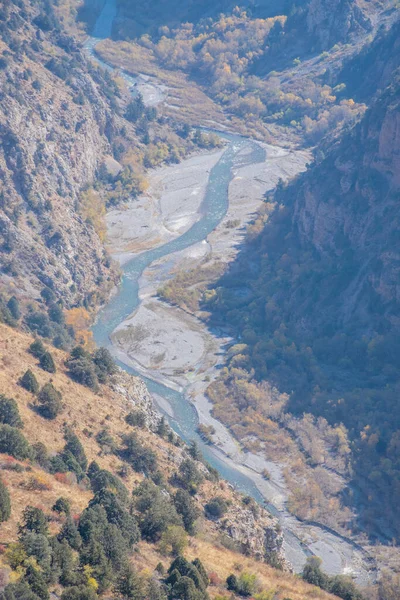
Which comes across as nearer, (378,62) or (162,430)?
(162,430)

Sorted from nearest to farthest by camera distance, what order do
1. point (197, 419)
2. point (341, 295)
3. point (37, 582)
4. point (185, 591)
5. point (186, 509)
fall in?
point (37, 582)
point (185, 591)
point (186, 509)
point (197, 419)
point (341, 295)

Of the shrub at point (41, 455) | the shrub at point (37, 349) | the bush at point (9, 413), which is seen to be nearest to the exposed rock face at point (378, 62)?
the shrub at point (37, 349)

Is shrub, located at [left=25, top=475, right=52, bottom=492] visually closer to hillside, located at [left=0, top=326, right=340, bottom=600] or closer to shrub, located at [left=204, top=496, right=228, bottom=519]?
hillside, located at [left=0, top=326, right=340, bottom=600]

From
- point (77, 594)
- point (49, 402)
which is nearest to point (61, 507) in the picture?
point (77, 594)

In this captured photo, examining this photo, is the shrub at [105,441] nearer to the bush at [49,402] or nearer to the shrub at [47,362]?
the bush at [49,402]

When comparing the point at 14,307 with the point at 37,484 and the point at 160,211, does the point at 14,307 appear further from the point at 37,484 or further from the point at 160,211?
the point at 160,211

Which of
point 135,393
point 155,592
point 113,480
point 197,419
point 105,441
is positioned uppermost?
point 155,592

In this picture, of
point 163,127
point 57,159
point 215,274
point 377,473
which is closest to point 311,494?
point 377,473
